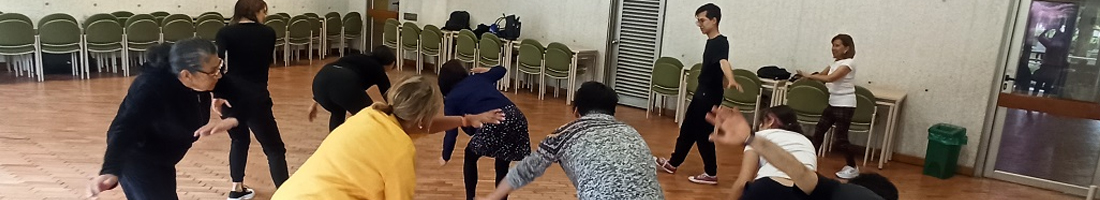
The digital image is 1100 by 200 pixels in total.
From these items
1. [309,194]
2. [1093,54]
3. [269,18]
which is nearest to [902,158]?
[1093,54]

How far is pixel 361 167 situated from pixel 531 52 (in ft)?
21.3

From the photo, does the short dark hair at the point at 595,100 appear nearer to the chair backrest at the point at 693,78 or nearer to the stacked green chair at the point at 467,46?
the chair backrest at the point at 693,78

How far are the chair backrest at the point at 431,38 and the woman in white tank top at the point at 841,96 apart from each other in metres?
5.14

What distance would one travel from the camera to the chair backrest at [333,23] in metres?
11.2

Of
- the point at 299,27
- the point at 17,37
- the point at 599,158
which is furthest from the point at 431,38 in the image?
the point at 599,158

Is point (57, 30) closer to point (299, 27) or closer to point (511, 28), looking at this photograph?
A: point (299, 27)

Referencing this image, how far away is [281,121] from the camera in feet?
22.1

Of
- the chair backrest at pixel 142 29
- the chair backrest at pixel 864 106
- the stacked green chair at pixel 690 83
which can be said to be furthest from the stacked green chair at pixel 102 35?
the chair backrest at pixel 864 106

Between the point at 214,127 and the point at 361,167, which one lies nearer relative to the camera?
the point at 361,167

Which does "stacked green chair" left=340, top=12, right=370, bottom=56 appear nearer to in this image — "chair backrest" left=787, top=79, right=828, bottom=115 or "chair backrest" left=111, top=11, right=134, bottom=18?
"chair backrest" left=111, top=11, right=134, bottom=18

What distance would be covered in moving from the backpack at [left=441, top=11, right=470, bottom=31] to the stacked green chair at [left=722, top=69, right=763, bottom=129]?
391cm

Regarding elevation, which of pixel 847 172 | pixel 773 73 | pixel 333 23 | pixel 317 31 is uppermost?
pixel 773 73

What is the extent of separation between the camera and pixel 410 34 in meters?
10.2

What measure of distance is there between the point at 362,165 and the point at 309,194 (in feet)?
0.52
